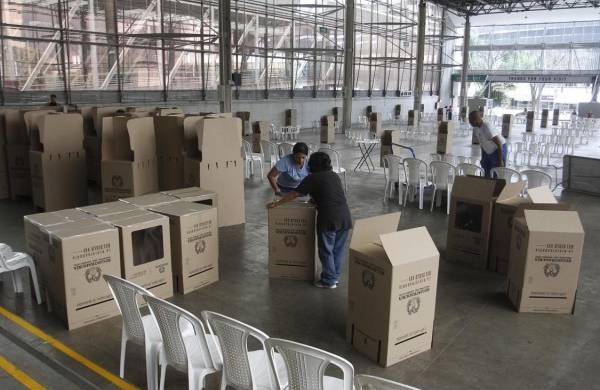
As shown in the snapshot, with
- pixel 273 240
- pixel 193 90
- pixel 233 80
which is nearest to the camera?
pixel 273 240

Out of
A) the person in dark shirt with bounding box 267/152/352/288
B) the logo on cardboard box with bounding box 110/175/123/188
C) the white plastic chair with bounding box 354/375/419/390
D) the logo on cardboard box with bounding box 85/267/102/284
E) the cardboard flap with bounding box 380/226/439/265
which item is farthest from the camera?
the logo on cardboard box with bounding box 110/175/123/188

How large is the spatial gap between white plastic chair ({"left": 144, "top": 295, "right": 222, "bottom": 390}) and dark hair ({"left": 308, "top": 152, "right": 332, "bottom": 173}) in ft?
6.81

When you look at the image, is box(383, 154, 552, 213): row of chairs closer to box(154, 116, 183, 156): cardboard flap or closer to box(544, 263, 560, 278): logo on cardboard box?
box(544, 263, 560, 278): logo on cardboard box

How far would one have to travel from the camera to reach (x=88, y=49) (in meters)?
13.9

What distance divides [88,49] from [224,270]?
1120 cm

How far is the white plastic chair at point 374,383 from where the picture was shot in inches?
71.7

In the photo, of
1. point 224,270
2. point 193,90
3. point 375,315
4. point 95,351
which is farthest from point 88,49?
point 375,315

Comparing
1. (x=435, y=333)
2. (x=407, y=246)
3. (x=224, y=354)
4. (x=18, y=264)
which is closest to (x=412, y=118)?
(x=435, y=333)

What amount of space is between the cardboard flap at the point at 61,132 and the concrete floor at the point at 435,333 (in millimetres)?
1635

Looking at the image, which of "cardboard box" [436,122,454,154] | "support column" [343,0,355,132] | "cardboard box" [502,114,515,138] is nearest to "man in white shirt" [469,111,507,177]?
"cardboard box" [436,122,454,154]

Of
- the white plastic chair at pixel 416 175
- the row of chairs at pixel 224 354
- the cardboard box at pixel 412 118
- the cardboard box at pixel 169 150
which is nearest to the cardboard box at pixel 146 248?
the row of chairs at pixel 224 354

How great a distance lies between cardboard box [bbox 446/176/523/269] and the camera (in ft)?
16.8

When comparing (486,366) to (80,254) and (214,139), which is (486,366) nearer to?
(80,254)

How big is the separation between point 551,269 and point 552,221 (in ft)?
1.28
